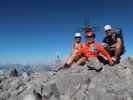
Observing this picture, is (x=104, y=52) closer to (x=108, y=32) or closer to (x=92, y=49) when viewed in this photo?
(x=92, y=49)

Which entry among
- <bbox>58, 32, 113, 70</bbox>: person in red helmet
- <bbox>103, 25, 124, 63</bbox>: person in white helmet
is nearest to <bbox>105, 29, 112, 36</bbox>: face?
<bbox>103, 25, 124, 63</bbox>: person in white helmet

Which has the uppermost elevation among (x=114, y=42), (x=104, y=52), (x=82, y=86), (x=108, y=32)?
(x=108, y=32)

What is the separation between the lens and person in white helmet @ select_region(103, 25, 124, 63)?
88.9ft

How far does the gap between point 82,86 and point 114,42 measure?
281 inches

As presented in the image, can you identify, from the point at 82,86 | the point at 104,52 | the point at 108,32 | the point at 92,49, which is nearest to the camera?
the point at 82,86

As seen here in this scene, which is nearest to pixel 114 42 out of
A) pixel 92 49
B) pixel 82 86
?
pixel 92 49

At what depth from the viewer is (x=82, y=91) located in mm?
22188

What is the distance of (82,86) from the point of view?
22906 millimetres

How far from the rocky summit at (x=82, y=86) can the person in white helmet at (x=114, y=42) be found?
5.66 feet

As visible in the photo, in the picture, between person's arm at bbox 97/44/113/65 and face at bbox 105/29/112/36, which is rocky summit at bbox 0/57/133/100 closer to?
person's arm at bbox 97/44/113/65

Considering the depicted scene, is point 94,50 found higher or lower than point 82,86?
higher

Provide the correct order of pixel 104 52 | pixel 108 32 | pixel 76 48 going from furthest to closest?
pixel 76 48, pixel 108 32, pixel 104 52

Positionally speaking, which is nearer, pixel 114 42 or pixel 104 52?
pixel 104 52

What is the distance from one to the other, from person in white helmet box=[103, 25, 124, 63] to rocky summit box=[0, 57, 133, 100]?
172 centimetres
